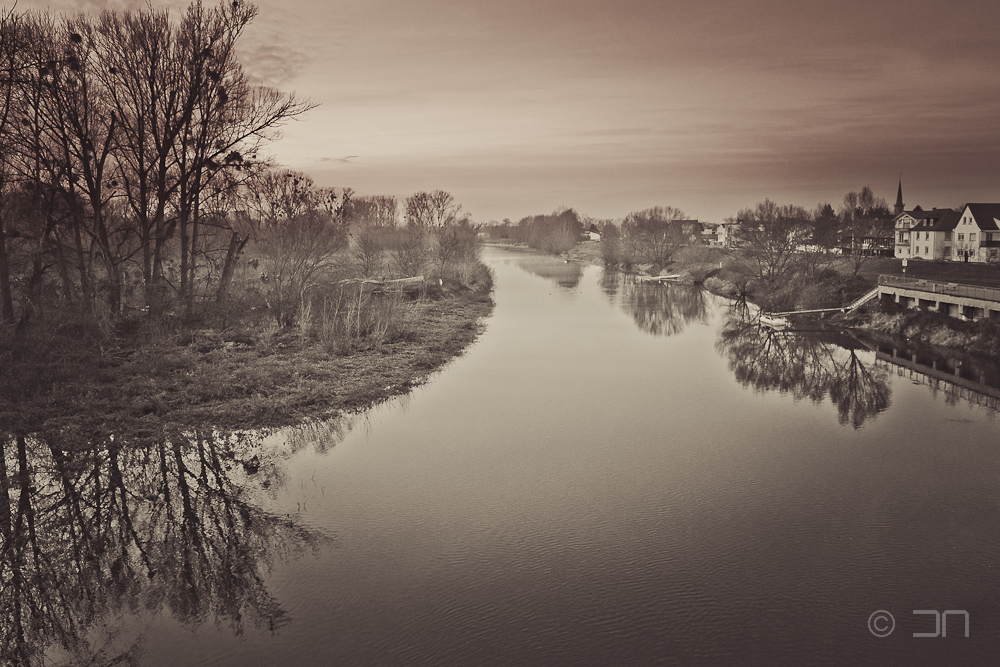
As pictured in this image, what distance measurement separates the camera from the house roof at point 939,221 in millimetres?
63406

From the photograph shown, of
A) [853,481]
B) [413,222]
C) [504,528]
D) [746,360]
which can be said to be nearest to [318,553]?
[504,528]

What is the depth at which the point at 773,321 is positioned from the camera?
107ft

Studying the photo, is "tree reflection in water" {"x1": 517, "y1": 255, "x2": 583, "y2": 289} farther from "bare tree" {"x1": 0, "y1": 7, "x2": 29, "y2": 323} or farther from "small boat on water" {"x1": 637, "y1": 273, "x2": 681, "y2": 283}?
"bare tree" {"x1": 0, "y1": 7, "x2": 29, "y2": 323}

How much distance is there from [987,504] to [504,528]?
7.62 m

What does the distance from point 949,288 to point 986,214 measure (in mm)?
39280

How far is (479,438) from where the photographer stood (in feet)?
47.5

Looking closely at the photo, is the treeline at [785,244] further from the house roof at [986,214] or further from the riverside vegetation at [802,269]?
the house roof at [986,214]

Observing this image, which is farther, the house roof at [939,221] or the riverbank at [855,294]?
the house roof at [939,221]

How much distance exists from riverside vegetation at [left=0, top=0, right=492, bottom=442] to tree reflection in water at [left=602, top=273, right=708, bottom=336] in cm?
961

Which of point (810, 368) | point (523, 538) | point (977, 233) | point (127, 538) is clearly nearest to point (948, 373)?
point (810, 368)

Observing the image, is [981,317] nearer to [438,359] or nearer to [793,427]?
[793,427]

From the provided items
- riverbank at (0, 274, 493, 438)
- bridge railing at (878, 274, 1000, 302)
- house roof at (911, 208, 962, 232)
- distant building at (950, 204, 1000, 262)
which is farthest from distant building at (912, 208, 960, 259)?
riverbank at (0, 274, 493, 438)

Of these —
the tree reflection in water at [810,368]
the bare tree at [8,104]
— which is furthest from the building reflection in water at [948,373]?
the bare tree at [8,104]

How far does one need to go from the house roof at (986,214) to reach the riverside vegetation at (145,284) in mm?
52267
